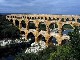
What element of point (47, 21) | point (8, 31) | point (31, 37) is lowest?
point (31, 37)

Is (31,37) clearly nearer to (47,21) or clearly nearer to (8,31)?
(8,31)

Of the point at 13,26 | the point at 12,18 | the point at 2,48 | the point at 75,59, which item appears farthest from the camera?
the point at 12,18

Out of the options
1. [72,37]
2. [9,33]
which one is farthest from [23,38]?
[72,37]

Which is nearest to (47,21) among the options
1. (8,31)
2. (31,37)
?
(31,37)

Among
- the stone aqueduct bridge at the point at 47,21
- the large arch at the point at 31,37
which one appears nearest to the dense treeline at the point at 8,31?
the stone aqueduct bridge at the point at 47,21

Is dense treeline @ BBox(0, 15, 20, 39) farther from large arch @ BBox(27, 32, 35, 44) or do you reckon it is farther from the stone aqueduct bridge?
large arch @ BBox(27, 32, 35, 44)

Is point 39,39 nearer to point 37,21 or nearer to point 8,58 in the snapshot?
point 37,21

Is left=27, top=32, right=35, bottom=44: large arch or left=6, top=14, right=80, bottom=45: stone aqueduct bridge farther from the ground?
left=6, top=14, right=80, bottom=45: stone aqueduct bridge

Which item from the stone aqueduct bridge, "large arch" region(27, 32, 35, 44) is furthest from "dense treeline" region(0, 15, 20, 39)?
"large arch" region(27, 32, 35, 44)

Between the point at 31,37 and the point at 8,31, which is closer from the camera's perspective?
the point at 8,31

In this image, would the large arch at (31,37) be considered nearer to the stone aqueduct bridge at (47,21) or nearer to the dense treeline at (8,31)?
the stone aqueduct bridge at (47,21)

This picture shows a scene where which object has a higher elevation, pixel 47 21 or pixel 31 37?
pixel 47 21
